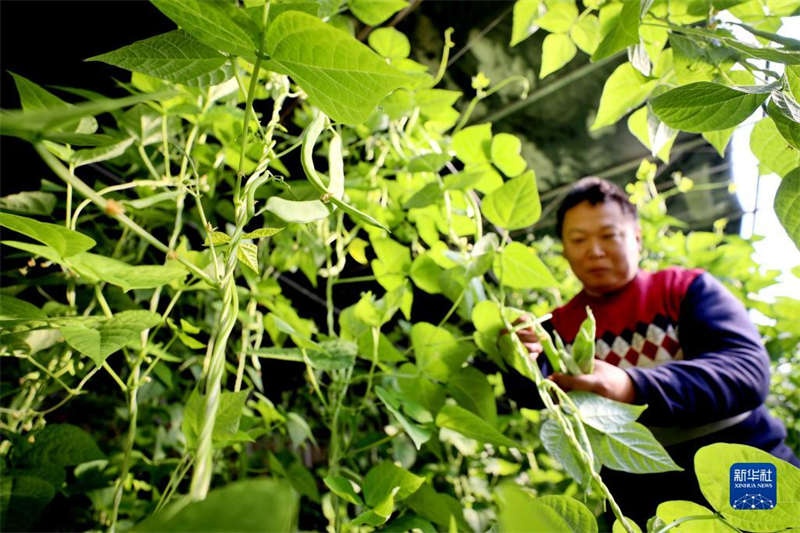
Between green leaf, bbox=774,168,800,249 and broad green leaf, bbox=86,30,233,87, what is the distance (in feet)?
1.20

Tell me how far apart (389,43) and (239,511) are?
69cm

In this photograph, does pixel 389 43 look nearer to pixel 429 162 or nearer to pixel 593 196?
pixel 429 162

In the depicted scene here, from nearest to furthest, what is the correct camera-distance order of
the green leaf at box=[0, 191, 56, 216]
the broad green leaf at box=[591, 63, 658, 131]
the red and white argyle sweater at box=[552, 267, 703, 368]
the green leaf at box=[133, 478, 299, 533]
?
the green leaf at box=[133, 478, 299, 533] < the broad green leaf at box=[591, 63, 658, 131] < the green leaf at box=[0, 191, 56, 216] < the red and white argyle sweater at box=[552, 267, 703, 368]

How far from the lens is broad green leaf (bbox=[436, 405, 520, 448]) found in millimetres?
474

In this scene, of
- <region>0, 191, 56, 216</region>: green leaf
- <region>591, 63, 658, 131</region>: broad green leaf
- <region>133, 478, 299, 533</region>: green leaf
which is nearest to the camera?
<region>133, 478, 299, 533</region>: green leaf

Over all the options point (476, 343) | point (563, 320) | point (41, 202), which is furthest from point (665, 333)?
point (41, 202)

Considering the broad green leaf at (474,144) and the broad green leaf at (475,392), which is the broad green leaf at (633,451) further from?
the broad green leaf at (474,144)

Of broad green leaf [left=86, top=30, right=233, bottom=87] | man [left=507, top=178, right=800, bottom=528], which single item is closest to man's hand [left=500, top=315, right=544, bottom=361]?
man [left=507, top=178, right=800, bottom=528]

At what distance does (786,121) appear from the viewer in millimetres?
282

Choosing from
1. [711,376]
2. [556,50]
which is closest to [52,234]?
[556,50]

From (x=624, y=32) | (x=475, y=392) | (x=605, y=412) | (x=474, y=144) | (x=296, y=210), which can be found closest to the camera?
(x=296, y=210)

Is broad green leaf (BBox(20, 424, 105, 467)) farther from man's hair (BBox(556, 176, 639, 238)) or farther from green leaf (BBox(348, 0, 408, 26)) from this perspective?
man's hair (BBox(556, 176, 639, 238))

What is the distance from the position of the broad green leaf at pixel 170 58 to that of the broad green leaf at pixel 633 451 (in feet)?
1.42

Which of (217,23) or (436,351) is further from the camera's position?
(436,351)
